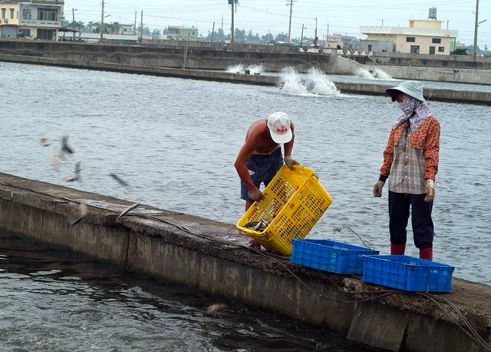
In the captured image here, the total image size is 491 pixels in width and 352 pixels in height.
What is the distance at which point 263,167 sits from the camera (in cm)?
948

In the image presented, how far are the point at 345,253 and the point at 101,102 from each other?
33.3 metres

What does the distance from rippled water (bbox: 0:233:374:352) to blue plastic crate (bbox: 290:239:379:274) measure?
0.61 metres

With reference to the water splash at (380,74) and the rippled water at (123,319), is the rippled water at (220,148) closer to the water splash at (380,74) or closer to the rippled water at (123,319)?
the rippled water at (123,319)

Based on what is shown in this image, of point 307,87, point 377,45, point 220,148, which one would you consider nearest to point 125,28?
point 377,45

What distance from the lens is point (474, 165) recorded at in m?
24.8

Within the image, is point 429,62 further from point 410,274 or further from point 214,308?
point 410,274

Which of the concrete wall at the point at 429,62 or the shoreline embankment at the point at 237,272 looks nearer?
the shoreline embankment at the point at 237,272

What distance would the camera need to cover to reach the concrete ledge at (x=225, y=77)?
49375 millimetres

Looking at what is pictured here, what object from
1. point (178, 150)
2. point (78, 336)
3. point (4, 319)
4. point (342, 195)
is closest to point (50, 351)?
point (78, 336)

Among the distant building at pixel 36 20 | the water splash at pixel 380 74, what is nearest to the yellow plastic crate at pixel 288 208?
the water splash at pixel 380 74

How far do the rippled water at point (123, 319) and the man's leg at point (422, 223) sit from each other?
3.45 feet

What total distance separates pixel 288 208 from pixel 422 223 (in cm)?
118

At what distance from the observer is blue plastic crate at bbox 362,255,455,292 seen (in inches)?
307

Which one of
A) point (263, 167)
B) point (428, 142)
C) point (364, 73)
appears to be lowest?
point (364, 73)
